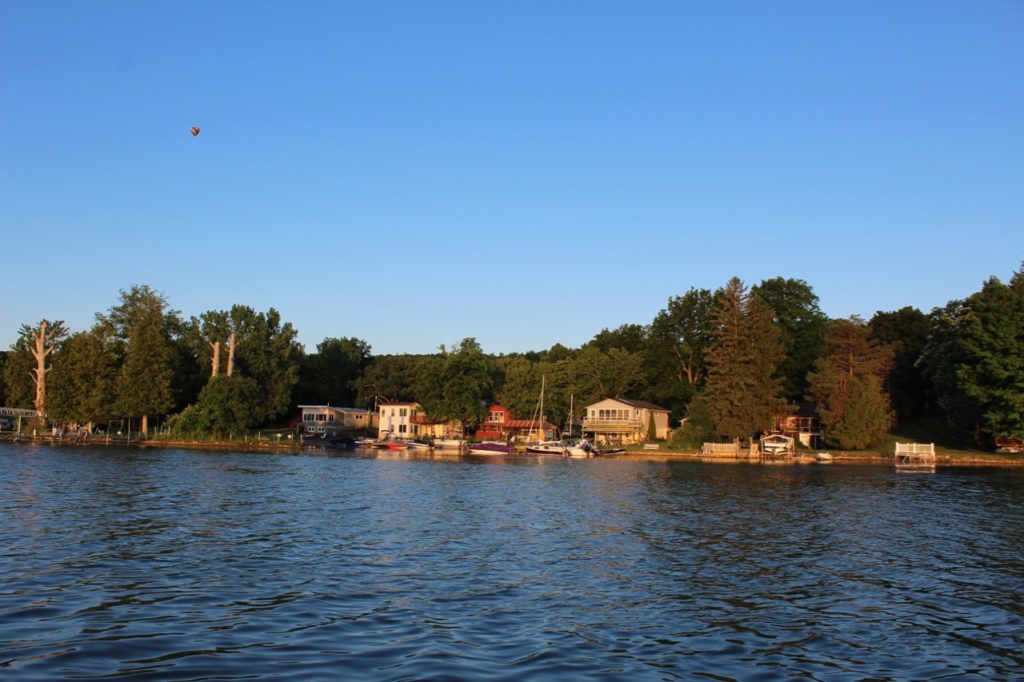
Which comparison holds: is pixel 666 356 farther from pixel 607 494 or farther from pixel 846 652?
pixel 846 652

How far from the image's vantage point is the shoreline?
8106cm

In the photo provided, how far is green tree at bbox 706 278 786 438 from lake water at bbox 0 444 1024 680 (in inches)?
2003

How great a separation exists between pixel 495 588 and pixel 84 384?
308 ft

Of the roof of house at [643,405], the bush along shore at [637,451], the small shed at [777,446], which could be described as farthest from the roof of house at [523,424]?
the small shed at [777,446]

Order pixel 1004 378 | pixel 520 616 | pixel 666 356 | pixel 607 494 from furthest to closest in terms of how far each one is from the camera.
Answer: pixel 666 356
pixel 1004 378
pixel 607 494
pixel 520 616

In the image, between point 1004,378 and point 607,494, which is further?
point 1004,378

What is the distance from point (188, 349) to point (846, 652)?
117 m

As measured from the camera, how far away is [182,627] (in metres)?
14.4

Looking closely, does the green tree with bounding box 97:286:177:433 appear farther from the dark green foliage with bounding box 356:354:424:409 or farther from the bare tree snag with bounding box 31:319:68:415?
the dark green foliage with bounding box 356:354:424:409

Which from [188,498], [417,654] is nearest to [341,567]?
[417,654]

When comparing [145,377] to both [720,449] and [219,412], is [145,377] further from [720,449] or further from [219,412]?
[720,449]

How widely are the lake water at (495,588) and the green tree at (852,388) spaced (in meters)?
50.6

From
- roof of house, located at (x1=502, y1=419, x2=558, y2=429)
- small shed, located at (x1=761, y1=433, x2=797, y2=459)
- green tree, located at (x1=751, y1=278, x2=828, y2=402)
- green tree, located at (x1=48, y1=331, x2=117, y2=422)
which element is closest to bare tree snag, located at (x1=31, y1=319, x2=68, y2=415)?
green tree, located at (x1=48, y1=331, x2=117, y2=422)

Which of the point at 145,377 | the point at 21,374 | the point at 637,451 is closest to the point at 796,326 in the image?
the point at 637,451
